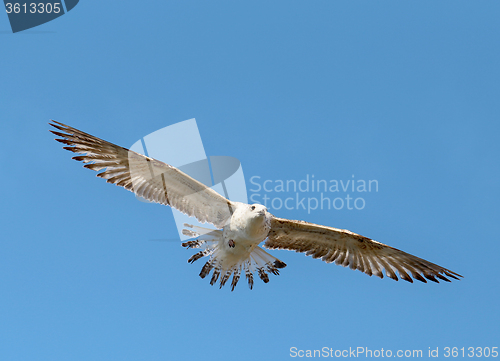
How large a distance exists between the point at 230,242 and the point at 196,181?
4.70 ft

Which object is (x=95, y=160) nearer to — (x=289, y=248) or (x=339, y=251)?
(x=289, y=248)

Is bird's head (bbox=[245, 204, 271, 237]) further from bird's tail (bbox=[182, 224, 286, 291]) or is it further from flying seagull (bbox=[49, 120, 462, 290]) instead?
bird's tail (bbox=[182, 224, 286, 291])

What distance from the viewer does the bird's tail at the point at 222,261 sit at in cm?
974

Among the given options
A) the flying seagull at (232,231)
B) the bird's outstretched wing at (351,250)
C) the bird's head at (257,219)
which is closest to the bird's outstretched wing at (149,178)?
the flying seagull at (232,231)

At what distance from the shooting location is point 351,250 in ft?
33.9

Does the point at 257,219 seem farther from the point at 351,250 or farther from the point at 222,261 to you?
the point at 351,250

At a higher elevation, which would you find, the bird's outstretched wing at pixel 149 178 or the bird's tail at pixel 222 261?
the bird's outstretched wing at pixel 149 178

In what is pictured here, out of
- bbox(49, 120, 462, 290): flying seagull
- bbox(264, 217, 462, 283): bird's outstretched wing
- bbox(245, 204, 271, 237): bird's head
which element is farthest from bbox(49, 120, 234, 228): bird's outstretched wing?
bbox(264, 217, 462, 283): bird's outstretched wing

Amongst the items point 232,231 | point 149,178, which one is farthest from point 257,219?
point 149,178

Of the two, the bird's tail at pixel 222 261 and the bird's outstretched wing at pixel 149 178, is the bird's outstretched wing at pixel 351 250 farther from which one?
the bird's outstretched wing at pixel 149 178

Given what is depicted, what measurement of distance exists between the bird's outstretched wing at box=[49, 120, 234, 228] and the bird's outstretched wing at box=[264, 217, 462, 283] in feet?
4.68

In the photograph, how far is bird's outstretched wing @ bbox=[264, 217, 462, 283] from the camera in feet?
32.7

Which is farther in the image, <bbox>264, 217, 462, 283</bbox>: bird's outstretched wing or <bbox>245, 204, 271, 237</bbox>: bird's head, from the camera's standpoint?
<bbox>264, 217, 462, 283</bbox>: bird's outstretched wing

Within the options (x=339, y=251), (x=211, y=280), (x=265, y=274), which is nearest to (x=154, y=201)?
(x=211, y=280)
